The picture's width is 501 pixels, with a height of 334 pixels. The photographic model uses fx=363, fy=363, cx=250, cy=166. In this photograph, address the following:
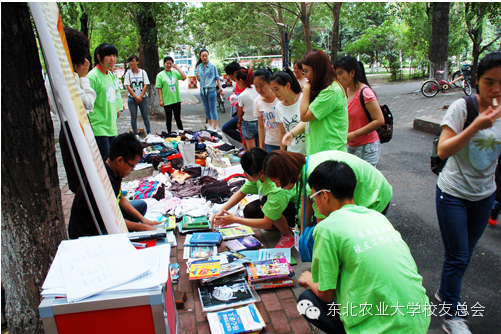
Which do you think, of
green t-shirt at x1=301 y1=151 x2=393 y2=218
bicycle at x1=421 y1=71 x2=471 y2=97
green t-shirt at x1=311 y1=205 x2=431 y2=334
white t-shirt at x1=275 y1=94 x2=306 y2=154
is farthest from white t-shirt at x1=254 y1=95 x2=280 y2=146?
bicycle at x1=421 y1=71 x2=471 y2=97

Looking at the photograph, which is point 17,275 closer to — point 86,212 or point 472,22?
point 86,212

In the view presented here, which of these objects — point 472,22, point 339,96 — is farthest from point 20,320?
point 472,22

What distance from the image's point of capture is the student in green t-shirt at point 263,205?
314cm

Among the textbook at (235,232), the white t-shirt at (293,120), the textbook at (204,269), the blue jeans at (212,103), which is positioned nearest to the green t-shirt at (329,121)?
the white t-shirt at (293,120)

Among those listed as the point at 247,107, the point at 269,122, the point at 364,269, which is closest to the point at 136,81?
the point at 247,107

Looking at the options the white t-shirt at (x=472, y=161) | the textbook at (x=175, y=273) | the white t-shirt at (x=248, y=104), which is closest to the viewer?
the white t-shirt at (x=472, y=161)

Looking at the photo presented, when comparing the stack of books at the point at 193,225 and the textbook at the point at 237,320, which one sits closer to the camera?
the textbook at the point at 237,320

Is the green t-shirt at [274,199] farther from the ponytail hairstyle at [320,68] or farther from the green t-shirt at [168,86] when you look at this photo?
the green t-shirt at [168,86]

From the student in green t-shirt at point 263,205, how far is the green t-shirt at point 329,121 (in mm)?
499

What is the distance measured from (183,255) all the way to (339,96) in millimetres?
1991

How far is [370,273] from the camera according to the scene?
5.38ft

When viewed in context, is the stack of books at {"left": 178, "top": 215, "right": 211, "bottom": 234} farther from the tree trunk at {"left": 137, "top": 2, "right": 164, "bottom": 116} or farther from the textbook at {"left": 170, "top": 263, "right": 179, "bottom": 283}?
the tree trunk at {"left": 137, "top": 2, "right": 164, "bottom": 116}

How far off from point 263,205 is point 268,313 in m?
1.14

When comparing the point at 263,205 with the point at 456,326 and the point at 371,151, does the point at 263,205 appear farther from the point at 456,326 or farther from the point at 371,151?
the point at 456,326
